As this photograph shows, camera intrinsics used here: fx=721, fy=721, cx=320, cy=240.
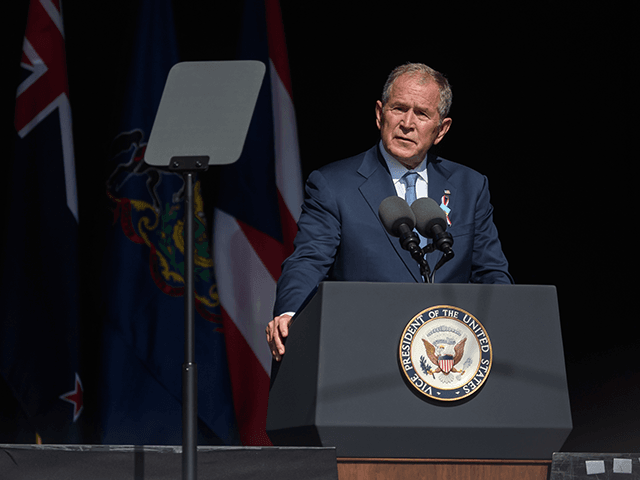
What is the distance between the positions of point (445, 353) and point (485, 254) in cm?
70

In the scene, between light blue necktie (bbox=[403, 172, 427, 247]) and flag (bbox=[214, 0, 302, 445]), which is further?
flag (bbox=[214, 0, 302, 445])

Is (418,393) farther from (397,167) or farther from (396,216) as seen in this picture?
(397,167)

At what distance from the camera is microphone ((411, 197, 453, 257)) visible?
1195 mm

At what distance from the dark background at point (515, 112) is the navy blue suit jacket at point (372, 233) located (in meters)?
1.71

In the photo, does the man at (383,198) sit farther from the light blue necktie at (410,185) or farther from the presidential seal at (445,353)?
the presidential seal at (445,353)

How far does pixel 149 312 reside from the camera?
3.31m

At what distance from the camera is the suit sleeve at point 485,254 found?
1723mm

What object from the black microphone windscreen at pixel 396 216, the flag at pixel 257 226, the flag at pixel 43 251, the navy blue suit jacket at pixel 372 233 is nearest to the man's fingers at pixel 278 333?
the navy blue suit jacket at pixel 372 233

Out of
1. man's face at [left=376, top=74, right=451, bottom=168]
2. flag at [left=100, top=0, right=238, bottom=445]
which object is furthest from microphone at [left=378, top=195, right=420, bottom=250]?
flag at [left=100, top=0, right=238, bottom=445]

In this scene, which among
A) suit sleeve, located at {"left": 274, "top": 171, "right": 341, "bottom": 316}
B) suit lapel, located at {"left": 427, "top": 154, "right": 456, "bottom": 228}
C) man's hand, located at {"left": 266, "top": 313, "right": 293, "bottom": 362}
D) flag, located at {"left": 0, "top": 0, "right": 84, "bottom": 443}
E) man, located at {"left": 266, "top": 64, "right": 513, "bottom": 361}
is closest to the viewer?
man's hand, located at {"left": 266, "top": 313, "right": 293, "bottom": 362}

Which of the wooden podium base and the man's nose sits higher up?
the man's nose

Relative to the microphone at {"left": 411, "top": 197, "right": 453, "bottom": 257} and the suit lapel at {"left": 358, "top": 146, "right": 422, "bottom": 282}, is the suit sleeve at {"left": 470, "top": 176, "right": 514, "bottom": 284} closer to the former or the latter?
the suit lapel at {"left": 358, "top": 146, "right": 422, "bottom": 282}

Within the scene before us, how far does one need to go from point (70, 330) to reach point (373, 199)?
1952 millimetres

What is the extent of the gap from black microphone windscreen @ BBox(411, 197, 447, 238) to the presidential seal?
0.18m
